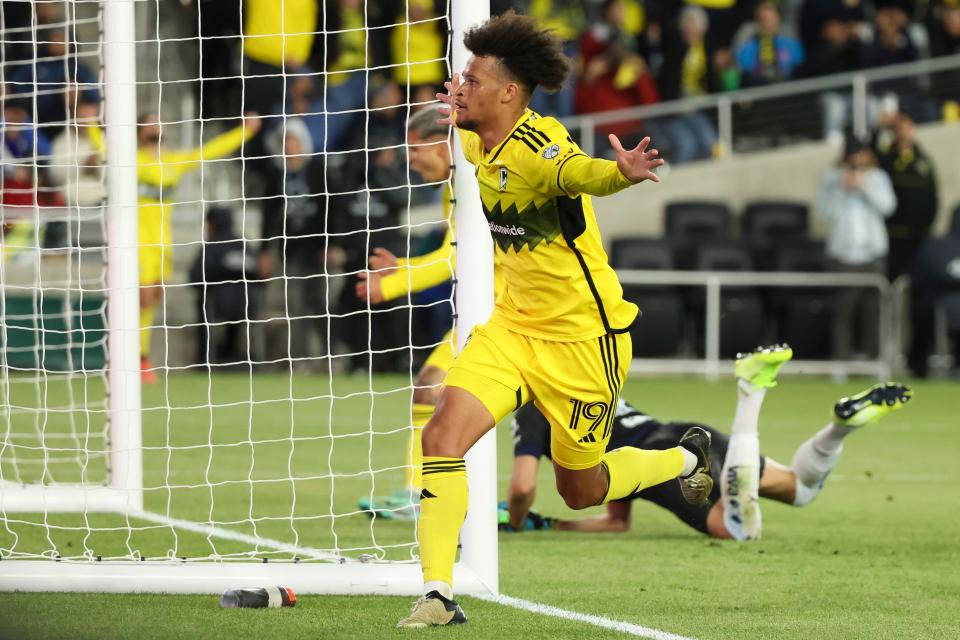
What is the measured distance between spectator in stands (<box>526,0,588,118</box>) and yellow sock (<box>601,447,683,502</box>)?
13174 millimetres

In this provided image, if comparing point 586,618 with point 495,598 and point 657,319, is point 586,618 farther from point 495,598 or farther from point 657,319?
point 657,319

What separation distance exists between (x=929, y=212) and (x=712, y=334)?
276 centimetres

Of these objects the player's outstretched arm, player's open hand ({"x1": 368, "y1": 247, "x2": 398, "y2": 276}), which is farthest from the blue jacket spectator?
the player's outstretched arm

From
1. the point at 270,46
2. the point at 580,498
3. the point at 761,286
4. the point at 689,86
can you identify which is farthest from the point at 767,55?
the point at 580,498

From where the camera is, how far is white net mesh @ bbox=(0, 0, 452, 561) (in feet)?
30.5

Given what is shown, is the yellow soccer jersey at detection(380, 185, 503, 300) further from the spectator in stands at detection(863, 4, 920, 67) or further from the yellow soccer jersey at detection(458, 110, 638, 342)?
the spectator in stands at detection(863, 4, 920, 67)

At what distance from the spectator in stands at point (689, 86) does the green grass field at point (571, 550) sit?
7679 mm

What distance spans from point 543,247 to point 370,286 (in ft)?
5.40

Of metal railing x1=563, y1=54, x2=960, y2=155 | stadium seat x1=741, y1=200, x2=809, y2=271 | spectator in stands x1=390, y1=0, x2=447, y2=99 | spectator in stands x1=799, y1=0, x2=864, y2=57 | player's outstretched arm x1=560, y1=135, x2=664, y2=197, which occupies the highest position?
spectator in stands x1=799, y1=0, x2=864, y2=57

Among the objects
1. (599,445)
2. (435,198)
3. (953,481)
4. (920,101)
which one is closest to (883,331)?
(920,101)

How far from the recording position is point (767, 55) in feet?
66.3

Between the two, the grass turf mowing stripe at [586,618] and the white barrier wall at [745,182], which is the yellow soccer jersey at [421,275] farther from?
the white barrier wall at [745,182]

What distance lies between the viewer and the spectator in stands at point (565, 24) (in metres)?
20.1

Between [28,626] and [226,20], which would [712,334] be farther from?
[28,626]
